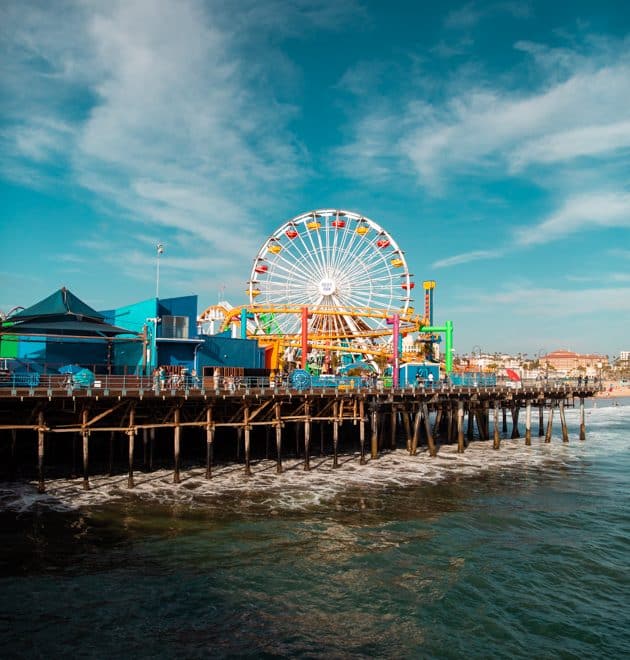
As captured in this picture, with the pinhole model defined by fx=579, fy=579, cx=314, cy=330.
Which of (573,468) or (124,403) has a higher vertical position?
(124,403)

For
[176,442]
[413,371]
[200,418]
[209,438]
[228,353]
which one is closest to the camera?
[176,442]

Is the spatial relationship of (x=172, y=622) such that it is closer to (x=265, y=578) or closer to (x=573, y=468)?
(x=265, y=578)

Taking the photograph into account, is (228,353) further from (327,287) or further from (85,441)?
(327,287)

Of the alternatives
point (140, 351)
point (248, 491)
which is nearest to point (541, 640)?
point (248, 491)

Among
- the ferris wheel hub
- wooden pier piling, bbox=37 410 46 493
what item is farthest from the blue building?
the ferris wheel hub

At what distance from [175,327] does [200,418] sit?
966 cm

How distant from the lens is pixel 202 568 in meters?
18.7

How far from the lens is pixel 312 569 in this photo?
18734 millimetres

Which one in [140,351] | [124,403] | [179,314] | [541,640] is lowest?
[541,640]

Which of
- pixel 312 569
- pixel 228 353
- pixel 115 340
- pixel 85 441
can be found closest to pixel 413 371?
pixel 228 353

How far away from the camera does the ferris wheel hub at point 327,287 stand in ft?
222

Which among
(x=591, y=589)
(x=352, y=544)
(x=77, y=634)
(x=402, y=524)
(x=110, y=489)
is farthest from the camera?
(x=110, y=489)

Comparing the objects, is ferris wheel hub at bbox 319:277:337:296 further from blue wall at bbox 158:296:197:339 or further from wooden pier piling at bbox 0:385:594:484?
blue wall at bbox 158:296:197:339

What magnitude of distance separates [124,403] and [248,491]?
7676 millimetres
